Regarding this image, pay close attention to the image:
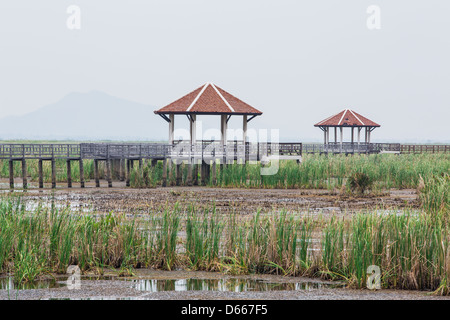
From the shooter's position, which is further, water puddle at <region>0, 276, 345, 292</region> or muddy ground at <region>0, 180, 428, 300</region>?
water puddle at <region>0, 276, 345, 292</region>

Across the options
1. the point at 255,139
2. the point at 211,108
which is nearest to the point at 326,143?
the point at 255,139

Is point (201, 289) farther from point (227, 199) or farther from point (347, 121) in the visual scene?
point (347, 121)

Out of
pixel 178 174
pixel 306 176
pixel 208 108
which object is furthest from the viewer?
pixel 208 108

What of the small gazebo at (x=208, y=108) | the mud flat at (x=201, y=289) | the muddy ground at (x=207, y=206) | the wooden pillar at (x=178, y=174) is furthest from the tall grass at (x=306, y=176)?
the mud flat at (x=201, y=289)

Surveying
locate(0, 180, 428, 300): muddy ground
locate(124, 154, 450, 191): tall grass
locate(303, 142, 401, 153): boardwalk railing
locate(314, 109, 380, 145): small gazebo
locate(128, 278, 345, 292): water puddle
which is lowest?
locate(128, 278, 345, 292): water puddle

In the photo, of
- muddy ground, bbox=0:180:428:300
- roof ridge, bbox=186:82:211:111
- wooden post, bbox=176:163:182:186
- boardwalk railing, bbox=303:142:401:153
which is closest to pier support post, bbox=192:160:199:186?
wooden post, bbox=176:163:182:186

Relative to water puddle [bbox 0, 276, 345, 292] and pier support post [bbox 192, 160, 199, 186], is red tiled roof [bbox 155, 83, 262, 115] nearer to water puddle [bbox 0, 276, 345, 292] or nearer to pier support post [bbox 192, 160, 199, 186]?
pier support post [bbox 192, 160, 199, 186]

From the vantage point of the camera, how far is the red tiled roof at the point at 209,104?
36.4 meters

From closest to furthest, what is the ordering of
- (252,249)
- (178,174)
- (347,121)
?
(252,249)
(178,174)
(347,121)

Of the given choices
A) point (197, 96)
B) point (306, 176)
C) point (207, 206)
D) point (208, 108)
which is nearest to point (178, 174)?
point (208, 108)

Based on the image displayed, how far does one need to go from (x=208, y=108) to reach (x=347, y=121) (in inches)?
1074

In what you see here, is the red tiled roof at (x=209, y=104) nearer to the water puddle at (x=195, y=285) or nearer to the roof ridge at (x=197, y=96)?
the roof ridge at (x=197, y=96)

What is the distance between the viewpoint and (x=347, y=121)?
200 feet

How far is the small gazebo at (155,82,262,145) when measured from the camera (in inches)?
1436
